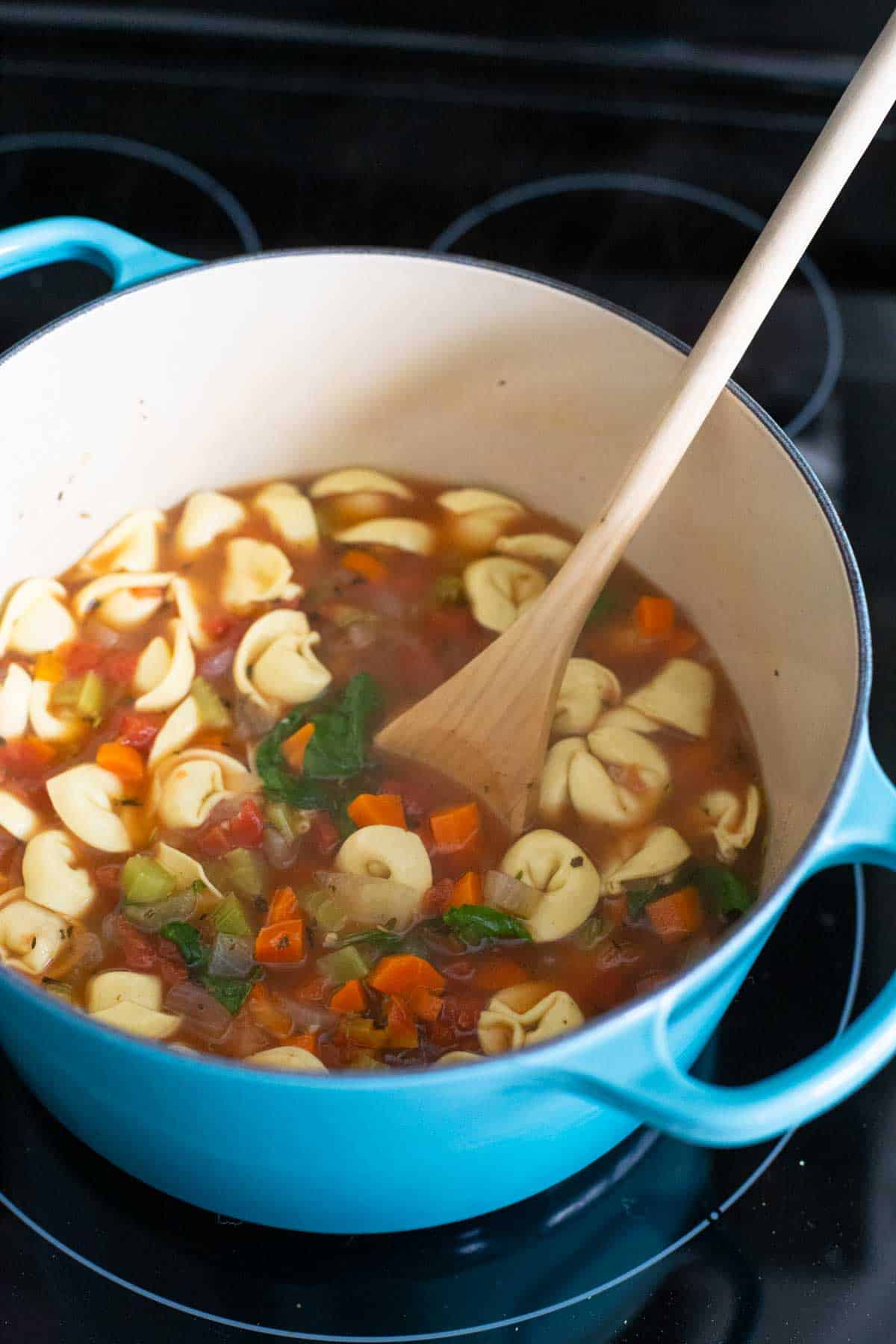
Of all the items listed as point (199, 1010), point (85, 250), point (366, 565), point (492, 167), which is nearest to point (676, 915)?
point (199, 1010)

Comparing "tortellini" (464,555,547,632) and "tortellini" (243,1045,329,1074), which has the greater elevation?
"tortellini" (464,555,547,632)

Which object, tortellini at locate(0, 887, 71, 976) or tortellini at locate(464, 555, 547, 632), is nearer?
tortellini at locate(0, 887, 71, 976)

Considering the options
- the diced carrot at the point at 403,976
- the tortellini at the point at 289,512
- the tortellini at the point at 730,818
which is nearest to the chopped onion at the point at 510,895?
the diced carrot at the point at 403,976

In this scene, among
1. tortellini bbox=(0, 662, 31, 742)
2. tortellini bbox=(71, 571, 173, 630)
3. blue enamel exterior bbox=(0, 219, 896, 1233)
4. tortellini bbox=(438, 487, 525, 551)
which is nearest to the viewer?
blue enamel exterior bbox=(0, 219, 896, 1233)

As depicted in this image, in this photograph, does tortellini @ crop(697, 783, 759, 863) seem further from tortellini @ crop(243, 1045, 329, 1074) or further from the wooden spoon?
tortellini @ crop(243, 1045, 329, 1074)

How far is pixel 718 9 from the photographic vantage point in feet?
6.47

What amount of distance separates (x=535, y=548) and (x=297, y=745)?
1.49 feet

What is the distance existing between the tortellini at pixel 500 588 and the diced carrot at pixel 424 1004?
1.75ft

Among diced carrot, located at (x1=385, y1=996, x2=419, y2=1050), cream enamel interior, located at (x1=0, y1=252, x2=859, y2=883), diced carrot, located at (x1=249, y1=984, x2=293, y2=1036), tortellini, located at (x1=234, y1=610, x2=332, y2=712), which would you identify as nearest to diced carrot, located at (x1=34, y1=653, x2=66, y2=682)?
cream enamel interior, located at (x1=0, y1=252, x2=859, y2=883)

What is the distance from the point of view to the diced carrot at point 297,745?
162cm

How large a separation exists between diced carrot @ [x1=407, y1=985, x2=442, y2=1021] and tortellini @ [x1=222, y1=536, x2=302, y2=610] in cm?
61

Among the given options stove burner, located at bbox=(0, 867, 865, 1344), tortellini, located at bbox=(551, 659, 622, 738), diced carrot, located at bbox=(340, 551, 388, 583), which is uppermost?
diced carrot, located at bbox=(340, 551, 388, 583)

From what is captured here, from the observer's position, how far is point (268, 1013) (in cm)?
138

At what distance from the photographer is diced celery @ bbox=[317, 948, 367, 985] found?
141 centimetres
